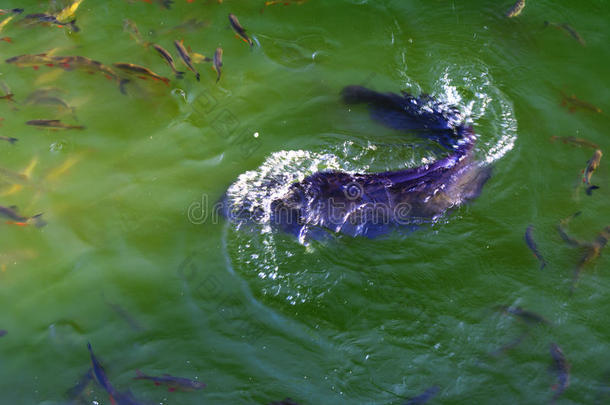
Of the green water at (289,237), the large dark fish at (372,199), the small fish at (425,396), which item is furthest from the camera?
the large dark fish at (372,199)

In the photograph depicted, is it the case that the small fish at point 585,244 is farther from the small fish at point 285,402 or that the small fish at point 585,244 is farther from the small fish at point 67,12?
the small fish at point 67,12

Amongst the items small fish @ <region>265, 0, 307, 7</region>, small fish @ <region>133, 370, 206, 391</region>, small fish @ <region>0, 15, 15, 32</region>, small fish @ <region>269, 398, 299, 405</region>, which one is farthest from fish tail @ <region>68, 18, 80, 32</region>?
small fish @ <region>269, 398, 299, 405</region>

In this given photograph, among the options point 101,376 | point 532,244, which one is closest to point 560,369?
point 532,244

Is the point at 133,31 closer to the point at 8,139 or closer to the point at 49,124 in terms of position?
the point at 49,124

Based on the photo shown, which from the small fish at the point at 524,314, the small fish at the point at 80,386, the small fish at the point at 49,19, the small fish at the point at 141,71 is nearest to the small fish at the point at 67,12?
the small fish at the point at 49,19

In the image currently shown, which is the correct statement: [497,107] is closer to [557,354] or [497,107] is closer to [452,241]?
[452,241]
